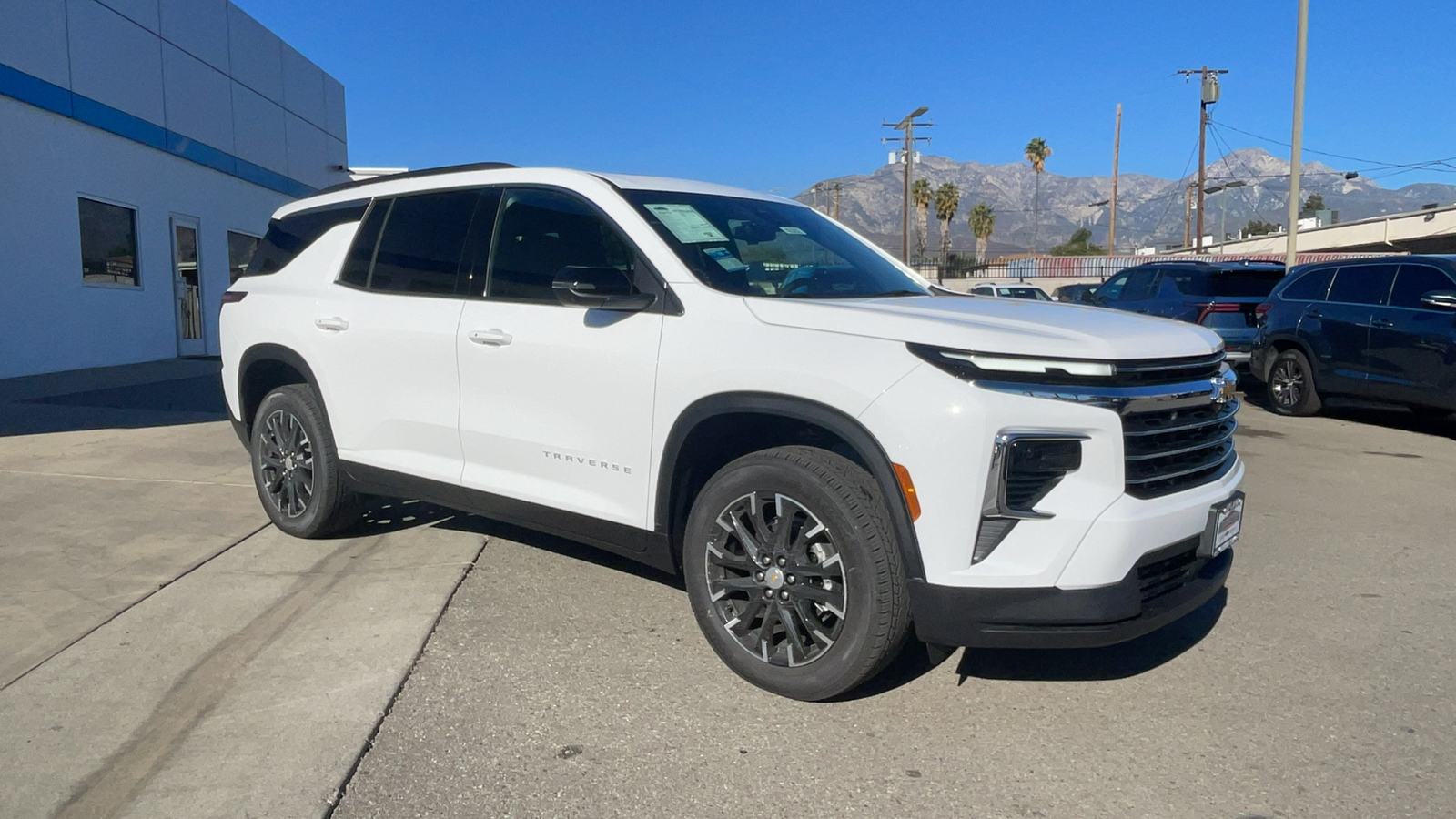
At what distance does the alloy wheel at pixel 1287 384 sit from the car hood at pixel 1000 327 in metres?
8.57

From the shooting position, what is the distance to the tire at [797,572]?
320 centimetres

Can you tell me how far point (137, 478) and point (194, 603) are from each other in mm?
2915

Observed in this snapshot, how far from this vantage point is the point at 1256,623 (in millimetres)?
4355

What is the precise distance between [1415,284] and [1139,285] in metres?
4.74

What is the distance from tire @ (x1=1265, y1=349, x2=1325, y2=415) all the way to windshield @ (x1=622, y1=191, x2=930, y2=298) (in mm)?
8285

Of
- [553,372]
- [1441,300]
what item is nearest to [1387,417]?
[1441,300]

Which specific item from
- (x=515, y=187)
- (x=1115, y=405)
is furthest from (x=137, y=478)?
(x=1115, y=405)

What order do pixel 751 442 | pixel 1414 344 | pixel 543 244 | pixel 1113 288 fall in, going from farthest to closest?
1. pixel 1113 288
2. pixel 1414 344
3. pixel 543 244
4. pixel 751 442

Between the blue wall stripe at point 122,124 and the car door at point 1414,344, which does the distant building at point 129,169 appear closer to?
the blue wall stripe at point 122,124

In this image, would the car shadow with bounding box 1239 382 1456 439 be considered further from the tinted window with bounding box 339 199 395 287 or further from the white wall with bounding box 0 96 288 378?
the white wall with bounding box 0 96 288 378

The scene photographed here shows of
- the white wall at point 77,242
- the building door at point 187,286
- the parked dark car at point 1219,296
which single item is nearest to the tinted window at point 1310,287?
the parked dark car at point 1219,296

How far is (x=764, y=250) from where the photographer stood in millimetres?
4191

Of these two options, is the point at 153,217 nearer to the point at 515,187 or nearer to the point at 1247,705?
the point at 515,187

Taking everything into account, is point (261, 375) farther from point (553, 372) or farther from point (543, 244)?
point (553, 372)
